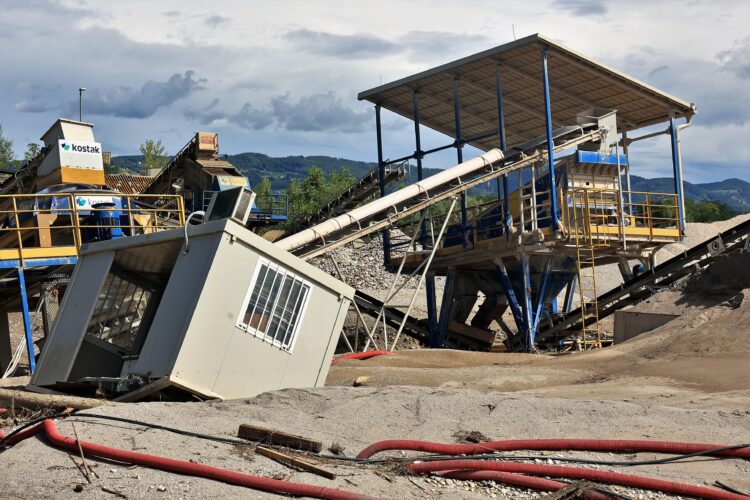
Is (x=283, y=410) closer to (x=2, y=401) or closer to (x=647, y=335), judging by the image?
(x=2, y=401)

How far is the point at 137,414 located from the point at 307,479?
2.67 meters

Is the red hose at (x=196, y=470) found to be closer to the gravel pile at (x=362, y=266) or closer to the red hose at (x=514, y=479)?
the red hose at (x=514, y=479)

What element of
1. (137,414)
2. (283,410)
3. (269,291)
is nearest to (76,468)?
(137,414)

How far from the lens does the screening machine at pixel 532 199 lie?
21391 millimetres

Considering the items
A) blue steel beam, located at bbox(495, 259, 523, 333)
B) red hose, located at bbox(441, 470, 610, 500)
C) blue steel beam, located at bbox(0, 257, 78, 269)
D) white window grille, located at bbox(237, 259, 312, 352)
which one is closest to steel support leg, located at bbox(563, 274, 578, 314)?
blue steel beam, located at bbox(495, 259, 523, 333)

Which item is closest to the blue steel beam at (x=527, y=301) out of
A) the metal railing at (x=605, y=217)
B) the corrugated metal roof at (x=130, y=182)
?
the metal railing at (x=605, y=217)

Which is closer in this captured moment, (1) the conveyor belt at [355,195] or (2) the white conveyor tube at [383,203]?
(2) the white conveyor tube at [383,203]

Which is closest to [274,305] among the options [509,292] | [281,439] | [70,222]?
[281,439]

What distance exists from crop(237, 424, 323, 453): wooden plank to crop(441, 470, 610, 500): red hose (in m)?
1.30

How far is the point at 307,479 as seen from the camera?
766 cm

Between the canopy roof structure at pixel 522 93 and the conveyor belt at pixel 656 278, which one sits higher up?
the canopy roof structure at pixel 522 93

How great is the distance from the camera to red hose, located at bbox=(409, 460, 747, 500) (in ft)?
24.2

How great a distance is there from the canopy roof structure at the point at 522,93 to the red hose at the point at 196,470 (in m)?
15.4

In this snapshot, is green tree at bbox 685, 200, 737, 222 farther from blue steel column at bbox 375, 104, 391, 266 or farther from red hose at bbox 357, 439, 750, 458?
red hose at bbox 357, 439, 750, 458
